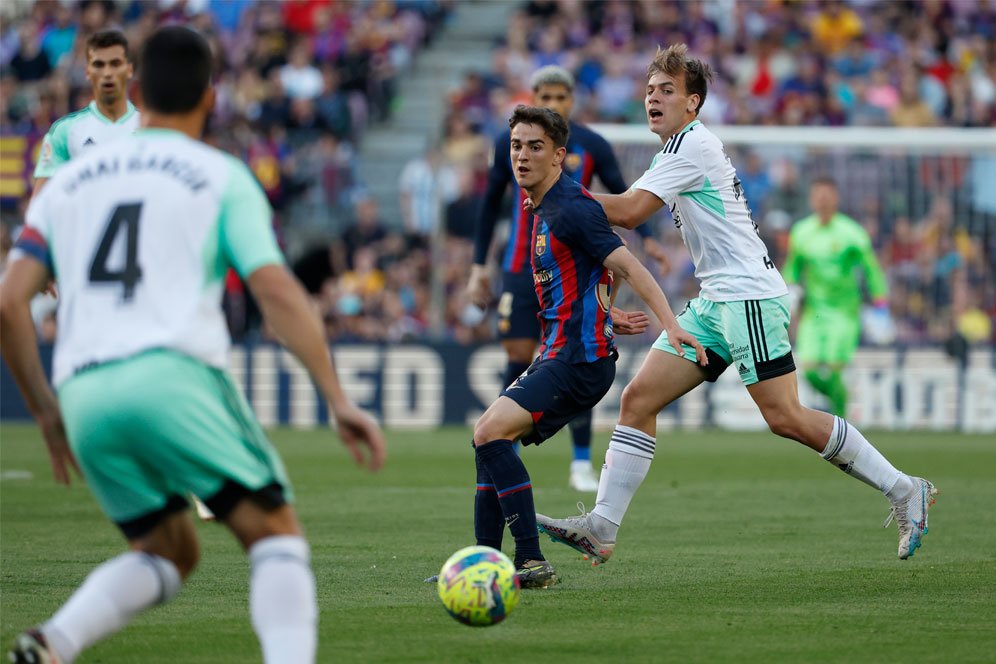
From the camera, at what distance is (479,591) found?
5.98 m

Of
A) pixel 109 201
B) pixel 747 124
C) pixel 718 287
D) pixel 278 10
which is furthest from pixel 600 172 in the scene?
pixel 278 10

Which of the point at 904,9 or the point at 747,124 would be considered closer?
the point at 747,124

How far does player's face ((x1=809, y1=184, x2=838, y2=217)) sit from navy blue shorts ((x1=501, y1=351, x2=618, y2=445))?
9186 mm

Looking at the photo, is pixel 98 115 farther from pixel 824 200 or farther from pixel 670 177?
pixel 824 200

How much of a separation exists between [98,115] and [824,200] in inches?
341

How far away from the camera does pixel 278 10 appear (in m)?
26.5

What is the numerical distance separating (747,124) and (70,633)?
19.4m

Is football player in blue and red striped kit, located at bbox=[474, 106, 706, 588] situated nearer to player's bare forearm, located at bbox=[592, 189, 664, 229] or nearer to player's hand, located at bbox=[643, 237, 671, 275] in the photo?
player's bare forearm, located at bbox=[592, 189, 664, 229]

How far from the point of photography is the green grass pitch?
570 cm

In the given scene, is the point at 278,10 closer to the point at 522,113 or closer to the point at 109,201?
the point at 522,113

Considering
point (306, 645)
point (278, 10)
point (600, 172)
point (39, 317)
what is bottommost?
point (39, 317)

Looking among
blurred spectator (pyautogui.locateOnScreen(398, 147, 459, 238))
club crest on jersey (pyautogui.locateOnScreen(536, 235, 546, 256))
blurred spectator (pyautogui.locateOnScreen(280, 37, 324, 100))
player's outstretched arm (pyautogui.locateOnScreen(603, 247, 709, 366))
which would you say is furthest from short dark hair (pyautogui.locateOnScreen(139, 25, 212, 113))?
blurred spectator (pyautogui.locateOnScreen(280, 37, 324, 100))

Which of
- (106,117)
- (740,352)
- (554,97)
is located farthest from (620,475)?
(106,117)

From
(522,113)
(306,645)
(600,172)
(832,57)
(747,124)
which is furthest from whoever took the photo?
(832,57)
